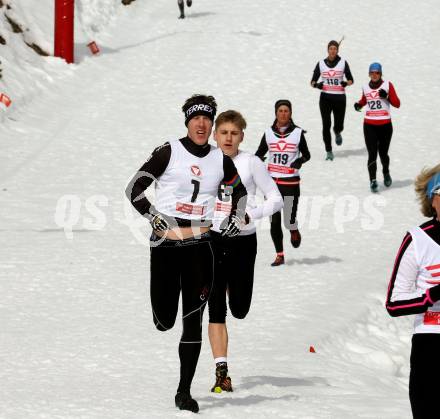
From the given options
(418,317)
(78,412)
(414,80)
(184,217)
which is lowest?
(78,412)

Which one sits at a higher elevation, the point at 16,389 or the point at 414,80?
the point at 414,80

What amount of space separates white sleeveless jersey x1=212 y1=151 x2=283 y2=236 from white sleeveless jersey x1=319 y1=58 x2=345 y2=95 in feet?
33.5

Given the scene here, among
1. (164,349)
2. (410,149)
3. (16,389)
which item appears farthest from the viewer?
(410,149)

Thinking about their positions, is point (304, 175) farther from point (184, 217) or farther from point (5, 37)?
point (184, 217)

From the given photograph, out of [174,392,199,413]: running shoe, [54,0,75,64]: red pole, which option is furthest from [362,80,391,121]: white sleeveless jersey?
[174,392,199,413]: running shoe

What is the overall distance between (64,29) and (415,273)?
18.3m

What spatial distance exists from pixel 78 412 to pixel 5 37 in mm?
16334

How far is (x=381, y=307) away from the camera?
10938mm

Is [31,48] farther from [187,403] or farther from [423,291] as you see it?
[423,291]

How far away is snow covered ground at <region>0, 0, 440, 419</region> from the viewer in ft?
25.2

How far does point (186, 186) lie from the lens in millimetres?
6566

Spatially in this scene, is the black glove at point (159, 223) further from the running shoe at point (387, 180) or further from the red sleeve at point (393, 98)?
the running shoe at point (387, 180)

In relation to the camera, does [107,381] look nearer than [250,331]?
Yes

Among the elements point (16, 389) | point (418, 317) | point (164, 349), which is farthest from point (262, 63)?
point (418, 317)
